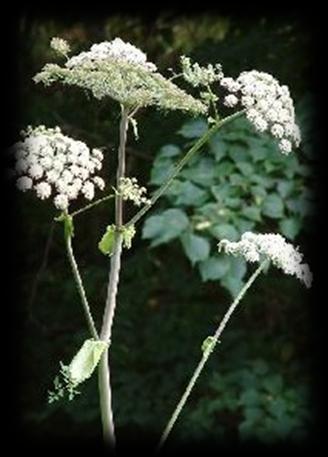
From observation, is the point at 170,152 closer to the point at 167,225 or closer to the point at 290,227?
the point at 167,225

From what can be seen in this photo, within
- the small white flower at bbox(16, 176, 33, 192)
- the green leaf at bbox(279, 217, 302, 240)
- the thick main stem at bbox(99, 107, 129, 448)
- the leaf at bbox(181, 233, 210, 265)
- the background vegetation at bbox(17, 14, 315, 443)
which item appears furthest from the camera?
the background vegetation at bbox(17, 14, 315, 443)

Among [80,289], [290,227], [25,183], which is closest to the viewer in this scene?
[25,183]

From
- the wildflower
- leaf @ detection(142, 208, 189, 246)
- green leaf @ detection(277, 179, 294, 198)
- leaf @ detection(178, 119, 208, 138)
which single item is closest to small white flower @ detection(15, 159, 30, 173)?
the wildflower

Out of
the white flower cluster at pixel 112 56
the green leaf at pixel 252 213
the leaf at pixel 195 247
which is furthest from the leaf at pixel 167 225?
the white flower cluster at pixel 112 56

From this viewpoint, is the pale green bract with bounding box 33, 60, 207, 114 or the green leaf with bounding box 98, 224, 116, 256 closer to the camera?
the pale green bract with bounding box 33, 60, 207, 114

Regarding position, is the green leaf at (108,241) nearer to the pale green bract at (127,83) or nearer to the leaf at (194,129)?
the pale green bract at (127,83)

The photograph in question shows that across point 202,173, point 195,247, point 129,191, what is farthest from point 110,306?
point 202,173

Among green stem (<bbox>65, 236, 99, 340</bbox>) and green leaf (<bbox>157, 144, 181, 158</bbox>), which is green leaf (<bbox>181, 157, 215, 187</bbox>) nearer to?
green leaf (<bbox>157, 144, 181, 158</bbox>)
